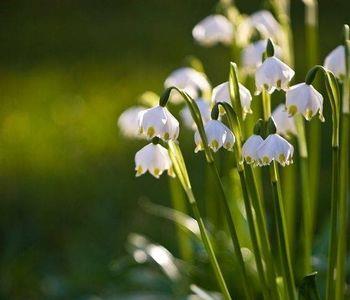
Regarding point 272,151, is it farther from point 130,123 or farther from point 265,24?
point 265,24

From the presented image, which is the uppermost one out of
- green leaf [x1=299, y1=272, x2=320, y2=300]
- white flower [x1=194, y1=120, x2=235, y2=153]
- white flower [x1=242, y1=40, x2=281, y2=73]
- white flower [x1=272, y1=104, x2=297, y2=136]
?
white flower [x1=242, y1=40, x2=281, y2=73]

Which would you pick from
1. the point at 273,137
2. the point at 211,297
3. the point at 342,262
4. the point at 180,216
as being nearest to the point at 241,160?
the point at 273,137

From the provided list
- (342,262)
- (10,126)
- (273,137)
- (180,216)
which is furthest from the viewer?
(10,126)

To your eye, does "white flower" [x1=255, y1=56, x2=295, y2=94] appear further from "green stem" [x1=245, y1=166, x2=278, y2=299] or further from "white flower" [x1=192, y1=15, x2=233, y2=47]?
"white flower" [x1=192, y1=15, x2=233, y2=47]

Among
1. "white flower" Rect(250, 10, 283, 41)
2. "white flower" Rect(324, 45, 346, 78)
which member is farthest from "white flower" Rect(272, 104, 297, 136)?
"white flower" Rect(250, 10, 283, 41)

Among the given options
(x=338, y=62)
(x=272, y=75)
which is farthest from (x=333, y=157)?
(x=338, y=62)

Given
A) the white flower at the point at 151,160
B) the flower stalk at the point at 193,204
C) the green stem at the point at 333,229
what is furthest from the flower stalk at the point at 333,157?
the white flower at the point at 151,160

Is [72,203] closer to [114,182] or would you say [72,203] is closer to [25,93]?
[114,182]
